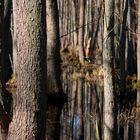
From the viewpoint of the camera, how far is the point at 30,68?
6.12 m

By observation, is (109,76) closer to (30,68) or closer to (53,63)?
(30,68)

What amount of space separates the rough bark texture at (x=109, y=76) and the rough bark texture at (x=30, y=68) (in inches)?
119

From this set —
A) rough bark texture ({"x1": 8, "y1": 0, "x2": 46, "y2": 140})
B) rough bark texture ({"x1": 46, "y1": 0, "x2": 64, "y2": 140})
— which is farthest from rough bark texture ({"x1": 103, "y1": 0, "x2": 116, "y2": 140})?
rough bark texture ({"x1": 46, "y1": 0, "x2": 64, "y2": 140})

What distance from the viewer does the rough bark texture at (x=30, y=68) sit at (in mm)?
6105

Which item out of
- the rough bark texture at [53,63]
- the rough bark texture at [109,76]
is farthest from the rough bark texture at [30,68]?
the rough bark texture at [53,63]

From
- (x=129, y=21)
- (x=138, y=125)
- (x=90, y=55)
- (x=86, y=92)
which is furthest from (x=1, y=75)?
(x=90, y=55)

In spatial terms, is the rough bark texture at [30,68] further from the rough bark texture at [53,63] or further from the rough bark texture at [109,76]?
the rough bark texture at [53,63]

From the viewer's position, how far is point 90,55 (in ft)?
97.8

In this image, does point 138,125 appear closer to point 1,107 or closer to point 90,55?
point 1,107

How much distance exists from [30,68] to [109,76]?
11.2 feet

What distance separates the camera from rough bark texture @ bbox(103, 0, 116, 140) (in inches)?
356

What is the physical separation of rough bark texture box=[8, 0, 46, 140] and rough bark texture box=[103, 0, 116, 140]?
301 cm

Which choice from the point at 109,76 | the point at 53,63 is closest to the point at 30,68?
the point at 109,76

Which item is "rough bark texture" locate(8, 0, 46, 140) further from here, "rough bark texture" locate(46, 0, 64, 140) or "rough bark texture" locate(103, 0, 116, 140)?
"rough bark texture" locate(46, 0, 64, 140)
